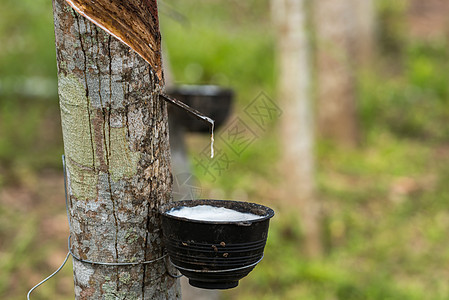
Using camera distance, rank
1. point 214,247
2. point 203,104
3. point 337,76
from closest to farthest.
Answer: point 214,247
point 203,104
point 337,76

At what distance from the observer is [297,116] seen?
5262 mm

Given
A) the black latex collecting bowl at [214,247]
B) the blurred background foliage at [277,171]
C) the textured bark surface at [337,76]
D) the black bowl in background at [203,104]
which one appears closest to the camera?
the black latex collecting bowl at [214,247]

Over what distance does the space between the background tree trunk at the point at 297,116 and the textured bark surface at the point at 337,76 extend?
2.49 metres

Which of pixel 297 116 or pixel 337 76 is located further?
pixel 337 76

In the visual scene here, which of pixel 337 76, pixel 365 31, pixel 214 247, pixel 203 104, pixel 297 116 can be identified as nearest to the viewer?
pixel 214 247

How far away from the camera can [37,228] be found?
216 inches

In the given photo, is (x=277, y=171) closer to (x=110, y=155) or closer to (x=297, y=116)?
(x=297, y=116)

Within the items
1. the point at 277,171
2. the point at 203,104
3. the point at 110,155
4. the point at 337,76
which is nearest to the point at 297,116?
the point at 203,104

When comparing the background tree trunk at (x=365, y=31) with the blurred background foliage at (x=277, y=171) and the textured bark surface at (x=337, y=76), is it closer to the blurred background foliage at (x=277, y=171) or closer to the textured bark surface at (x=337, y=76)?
the blurred background foliage at (x=277, y=171)

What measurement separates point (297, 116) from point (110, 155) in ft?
12.5

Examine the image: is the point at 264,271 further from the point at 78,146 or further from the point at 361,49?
the point at 361,49

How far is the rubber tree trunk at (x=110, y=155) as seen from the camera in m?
1.57

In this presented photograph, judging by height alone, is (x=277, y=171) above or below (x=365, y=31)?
below

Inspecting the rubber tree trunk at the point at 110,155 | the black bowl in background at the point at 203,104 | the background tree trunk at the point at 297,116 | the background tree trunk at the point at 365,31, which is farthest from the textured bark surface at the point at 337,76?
the rubber tree trunk at the point at 110,155
